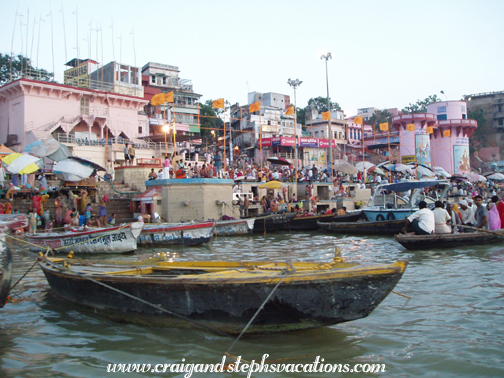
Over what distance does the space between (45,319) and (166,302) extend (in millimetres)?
2584

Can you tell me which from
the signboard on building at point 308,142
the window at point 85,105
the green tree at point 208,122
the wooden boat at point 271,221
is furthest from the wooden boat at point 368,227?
the green tree at point 208,122

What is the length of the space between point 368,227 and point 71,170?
47.6ft

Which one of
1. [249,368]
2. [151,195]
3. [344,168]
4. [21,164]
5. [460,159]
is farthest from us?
[460,159]

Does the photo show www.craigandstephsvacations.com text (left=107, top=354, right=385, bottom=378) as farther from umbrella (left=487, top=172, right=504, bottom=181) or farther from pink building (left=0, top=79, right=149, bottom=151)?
umbrella (left=487, top=172, right=504, bottom=181)

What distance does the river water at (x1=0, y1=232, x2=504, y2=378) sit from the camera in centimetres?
483

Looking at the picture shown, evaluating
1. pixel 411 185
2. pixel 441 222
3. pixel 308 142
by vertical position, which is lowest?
pixel 441 222

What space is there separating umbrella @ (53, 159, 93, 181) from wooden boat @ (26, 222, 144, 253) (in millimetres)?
6926

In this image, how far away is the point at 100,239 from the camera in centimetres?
1377

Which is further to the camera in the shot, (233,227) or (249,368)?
(233,227)

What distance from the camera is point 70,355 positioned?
5.29 m

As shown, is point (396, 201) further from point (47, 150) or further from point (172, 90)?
point (172, 90)

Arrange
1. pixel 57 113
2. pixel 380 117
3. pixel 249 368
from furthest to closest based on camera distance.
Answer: pixel 380 117 → pixel 57 113 → pixel 249 368

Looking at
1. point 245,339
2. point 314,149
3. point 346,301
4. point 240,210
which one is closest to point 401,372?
point 346,301

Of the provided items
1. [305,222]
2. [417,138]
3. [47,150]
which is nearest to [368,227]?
[305,222]
